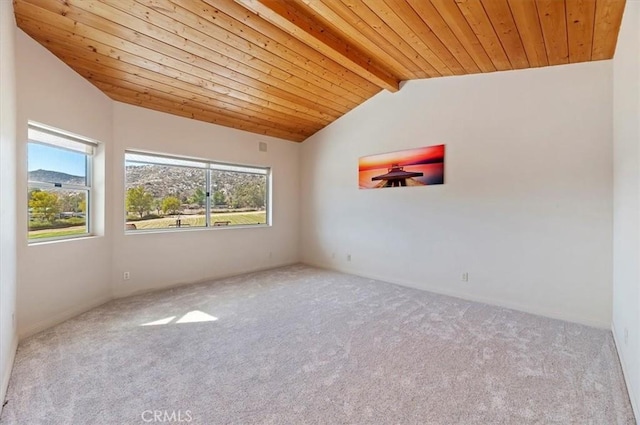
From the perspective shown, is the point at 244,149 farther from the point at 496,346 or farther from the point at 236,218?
the point at 496,346

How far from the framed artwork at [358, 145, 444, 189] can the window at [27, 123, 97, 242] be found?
3.81 metres

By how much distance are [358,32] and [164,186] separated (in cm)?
337

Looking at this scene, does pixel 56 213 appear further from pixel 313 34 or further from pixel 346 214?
pixel 346 214

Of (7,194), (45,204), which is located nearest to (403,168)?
(7,194)

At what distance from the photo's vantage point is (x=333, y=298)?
386 cm

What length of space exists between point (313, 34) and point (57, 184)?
3121 millimetres

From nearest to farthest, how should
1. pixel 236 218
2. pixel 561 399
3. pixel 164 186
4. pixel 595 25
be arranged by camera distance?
pixel 561 399 < pixel 595 25 < pixel 164 186 < pixel 236 218

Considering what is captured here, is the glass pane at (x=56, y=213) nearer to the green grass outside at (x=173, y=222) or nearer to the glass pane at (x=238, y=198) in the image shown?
the green grass outside at (x=173, y=222)

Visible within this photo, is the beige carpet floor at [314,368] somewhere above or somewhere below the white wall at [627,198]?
below

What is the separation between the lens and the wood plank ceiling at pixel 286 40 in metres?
2.44

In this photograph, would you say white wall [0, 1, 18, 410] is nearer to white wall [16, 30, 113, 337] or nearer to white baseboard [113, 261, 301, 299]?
white wall [16, 30, 113, 337]

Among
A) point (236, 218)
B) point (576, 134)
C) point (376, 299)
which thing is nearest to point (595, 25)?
point (576, 134)

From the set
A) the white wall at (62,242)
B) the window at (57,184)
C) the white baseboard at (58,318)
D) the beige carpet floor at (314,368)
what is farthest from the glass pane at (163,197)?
the beige carpet floor at (314,368)

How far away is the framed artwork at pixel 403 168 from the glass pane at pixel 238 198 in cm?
193
